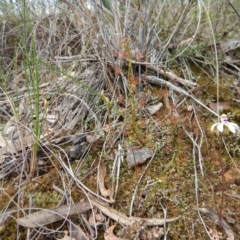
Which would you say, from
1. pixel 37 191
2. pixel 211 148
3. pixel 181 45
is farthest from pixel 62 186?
pixel 181 45

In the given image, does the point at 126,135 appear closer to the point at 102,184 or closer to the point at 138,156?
the point at 138,156

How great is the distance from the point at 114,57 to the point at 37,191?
2.29 ft

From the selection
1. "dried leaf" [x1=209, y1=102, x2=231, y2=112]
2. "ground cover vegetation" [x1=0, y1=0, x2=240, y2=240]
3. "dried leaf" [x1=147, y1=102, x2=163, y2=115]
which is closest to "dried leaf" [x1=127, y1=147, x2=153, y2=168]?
"ground cover vegetation" [x1=0, y1=0, x2=240, y2=240]

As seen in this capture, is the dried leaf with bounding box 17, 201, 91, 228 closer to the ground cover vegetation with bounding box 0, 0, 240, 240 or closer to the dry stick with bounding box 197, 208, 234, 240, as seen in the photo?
the ground cover vegetation with bounding box 0, 0, 240, 240

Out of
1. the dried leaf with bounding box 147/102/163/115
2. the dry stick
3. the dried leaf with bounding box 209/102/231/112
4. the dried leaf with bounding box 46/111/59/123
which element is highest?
the dried leaf with bounding box 46/111/59/123

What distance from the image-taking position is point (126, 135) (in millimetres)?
1311

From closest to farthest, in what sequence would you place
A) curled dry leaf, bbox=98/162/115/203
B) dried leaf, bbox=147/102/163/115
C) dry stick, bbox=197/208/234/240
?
dry stick, bbox=197/208/234/240 → curled dry leaf, bbox=98/162/115/203 → dried leaf, bbox=147/102/163/115

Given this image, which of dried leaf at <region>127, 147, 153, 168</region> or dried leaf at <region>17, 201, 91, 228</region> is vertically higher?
dried leaf at <region>17, 201, 91, 228</region>

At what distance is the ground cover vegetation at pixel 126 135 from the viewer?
1.09m

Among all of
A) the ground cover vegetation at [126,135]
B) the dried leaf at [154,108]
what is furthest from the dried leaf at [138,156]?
the dried leaf at [154,108]

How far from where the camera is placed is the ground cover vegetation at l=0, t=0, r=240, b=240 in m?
1.09

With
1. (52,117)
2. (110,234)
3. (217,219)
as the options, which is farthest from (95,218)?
(52,117)

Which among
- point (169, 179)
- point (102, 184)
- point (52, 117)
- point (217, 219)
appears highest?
point (52, 117)

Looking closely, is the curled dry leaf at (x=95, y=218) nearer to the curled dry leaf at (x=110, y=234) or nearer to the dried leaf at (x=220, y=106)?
the curled dry leaf at (x=110, y=234)
